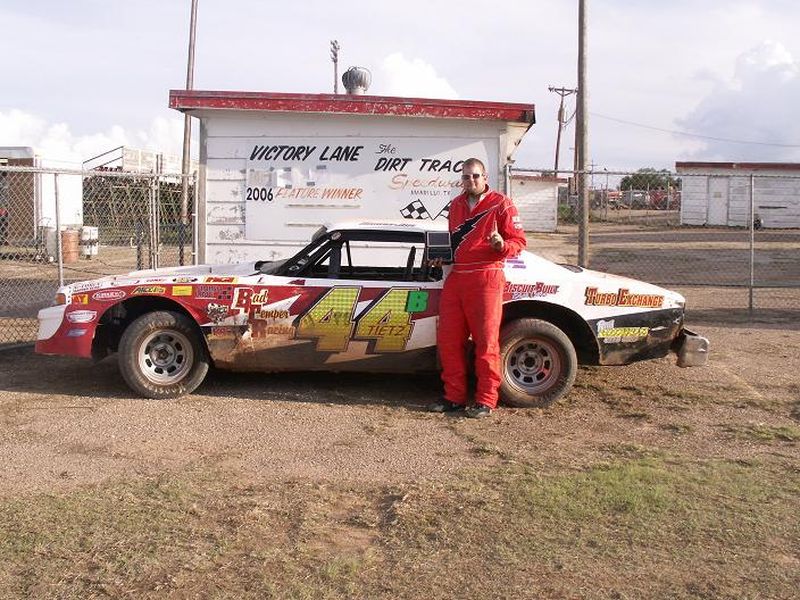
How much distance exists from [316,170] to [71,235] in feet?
41.9

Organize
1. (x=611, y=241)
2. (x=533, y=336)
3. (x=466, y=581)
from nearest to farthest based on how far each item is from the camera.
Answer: (x=466, y=581) → (x=533, y=336) → (x=611, y=241)

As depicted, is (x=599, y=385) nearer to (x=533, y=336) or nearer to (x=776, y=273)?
(x=533, y=336)

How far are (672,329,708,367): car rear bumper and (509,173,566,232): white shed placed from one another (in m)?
29.9

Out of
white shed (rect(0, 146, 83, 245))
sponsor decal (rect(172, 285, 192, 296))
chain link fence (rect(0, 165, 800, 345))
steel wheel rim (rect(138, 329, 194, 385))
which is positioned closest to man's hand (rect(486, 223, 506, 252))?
sponsor decal (rect(172, 285, 192, 296))

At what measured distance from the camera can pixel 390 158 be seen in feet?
30.0

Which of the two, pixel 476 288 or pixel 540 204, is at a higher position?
pixel 540 204

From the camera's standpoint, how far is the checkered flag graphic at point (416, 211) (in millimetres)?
9148

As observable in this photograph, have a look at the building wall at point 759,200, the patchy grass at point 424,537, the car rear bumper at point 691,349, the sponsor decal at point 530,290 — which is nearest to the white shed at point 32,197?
the sponsor decal at point 530,290

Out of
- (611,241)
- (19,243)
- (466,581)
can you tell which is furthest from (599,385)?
(611,241)

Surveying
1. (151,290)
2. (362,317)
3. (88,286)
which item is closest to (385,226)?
(362,317)

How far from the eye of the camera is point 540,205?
3609 cm

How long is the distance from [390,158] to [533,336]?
12.4 feet

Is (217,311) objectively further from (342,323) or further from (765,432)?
(765,432)

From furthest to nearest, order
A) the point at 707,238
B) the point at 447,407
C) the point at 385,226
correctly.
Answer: the point at 707,238 < the point at 385,226 < the point at 447,407
